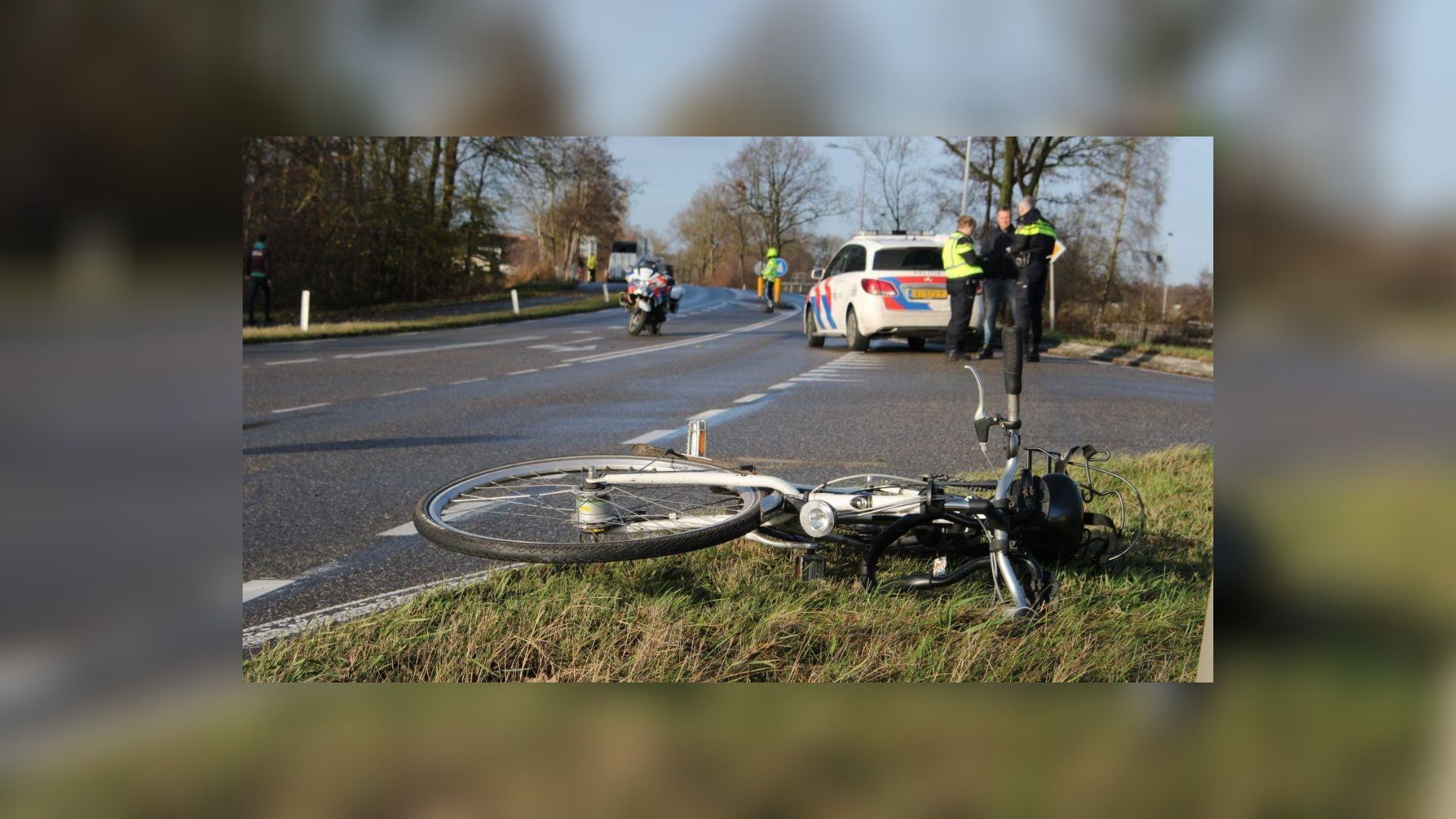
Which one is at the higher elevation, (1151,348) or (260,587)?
(1151,348)

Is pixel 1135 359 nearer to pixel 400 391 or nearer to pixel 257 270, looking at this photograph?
pixel 257 270

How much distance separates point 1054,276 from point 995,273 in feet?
0.71

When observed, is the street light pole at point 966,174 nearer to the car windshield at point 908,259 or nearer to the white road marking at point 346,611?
the car windshield at point 908,259

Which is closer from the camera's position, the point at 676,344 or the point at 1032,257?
the point at 1032,257

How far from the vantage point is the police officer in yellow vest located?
14.1 ft

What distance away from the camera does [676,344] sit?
7.10 m

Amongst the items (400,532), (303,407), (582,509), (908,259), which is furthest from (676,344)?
(582,509)
